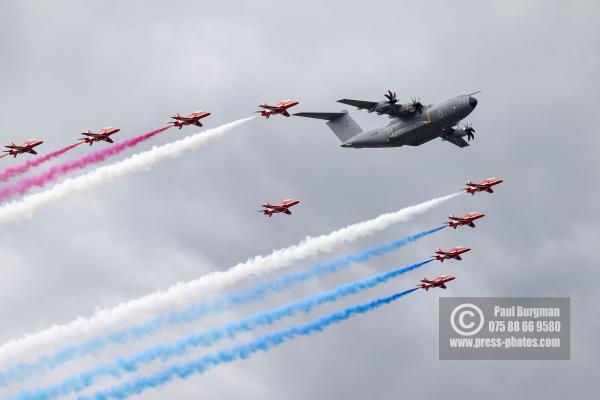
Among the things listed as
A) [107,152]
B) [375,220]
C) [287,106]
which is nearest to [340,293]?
[375,220]

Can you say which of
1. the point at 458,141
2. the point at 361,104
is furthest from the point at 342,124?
the point at 458,141

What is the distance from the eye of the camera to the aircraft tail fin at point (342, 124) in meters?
120

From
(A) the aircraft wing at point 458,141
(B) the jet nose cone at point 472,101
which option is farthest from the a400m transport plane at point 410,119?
(A) the aircraft wing at point 458,141

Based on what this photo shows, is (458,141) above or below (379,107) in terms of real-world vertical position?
above

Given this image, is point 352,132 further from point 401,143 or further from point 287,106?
point 287,106

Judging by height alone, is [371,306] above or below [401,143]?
below

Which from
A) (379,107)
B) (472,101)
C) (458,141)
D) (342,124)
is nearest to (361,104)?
(379,107)

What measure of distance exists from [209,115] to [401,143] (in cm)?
2250

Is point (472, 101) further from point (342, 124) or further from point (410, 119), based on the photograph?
point (342, 124)

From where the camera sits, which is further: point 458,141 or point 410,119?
point 458,141

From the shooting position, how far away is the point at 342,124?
121125 mm

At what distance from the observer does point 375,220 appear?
111312 mm

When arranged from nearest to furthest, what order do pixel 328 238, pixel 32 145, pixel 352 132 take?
pixel 32 145, pixel 328 238, pixel 352 132

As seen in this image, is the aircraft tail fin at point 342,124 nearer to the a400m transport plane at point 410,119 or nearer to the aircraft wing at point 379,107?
the a400m transport plane at point 410,119
